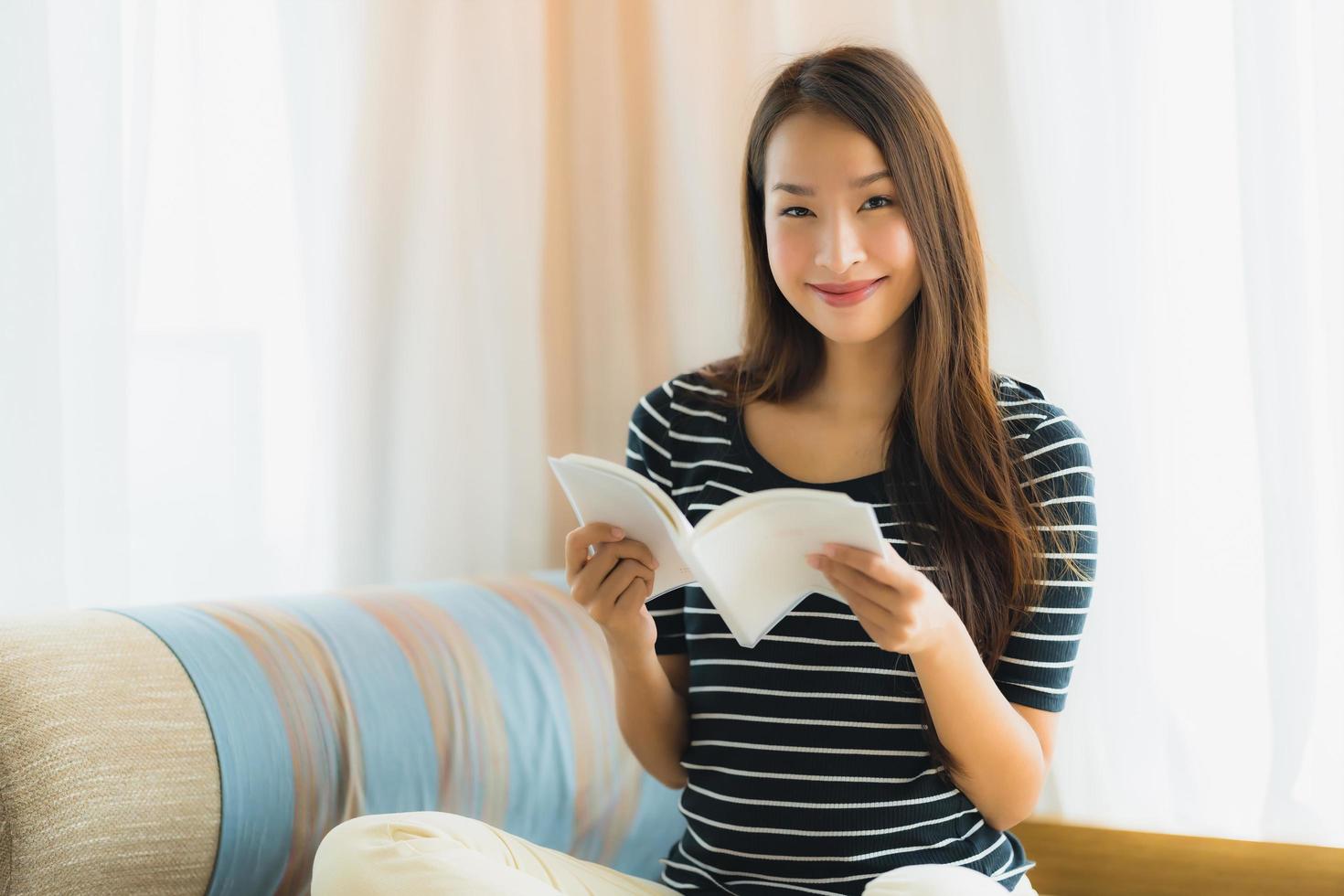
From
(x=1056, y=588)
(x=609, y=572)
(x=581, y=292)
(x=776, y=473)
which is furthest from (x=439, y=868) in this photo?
(x=581, y=292)

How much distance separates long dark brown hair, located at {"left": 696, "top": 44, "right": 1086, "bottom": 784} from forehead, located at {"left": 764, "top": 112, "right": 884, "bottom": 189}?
0.4 inches

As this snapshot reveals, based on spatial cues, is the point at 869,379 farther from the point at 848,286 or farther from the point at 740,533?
the point at 740,533

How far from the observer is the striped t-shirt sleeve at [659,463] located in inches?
Answer: 50.8

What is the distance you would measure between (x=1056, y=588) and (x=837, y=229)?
15.8 inches

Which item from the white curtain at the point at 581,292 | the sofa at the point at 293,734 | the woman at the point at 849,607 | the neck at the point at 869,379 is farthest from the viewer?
the white curtain at the point at 581,292

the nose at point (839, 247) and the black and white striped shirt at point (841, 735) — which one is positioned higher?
the nose at point (839, 247)

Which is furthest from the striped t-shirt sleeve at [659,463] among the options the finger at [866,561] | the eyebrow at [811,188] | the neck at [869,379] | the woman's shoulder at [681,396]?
the finger at [866,561]

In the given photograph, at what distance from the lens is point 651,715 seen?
48.0 inches

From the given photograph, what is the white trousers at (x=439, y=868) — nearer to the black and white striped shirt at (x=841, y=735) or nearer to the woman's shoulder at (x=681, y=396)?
the black and white striped shirt at (x=841, y=735)

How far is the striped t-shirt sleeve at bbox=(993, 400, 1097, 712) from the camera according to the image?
1146 millimetres

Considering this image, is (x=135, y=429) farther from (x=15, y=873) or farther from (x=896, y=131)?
(x=896, y=131)

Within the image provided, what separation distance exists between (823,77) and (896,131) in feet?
0.31

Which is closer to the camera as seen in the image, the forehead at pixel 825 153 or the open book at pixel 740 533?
the open book at pixel 740 533

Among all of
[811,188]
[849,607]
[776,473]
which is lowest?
[849,607]
